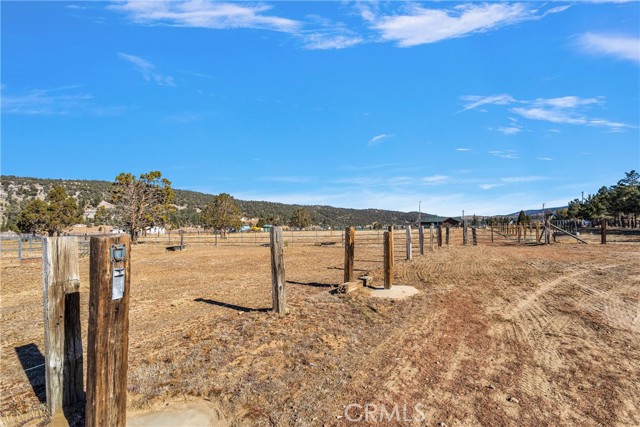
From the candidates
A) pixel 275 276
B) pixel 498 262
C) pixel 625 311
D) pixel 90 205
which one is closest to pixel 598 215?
pixel 498 262

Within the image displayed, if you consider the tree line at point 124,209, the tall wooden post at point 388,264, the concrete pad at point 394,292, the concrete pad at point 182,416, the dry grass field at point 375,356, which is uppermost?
the tree line at point 124,209

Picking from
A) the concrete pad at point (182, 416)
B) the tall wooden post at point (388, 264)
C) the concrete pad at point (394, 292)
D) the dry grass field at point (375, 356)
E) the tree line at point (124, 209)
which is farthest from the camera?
the tree line at point (124, 209)

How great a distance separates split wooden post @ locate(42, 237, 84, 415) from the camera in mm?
3580

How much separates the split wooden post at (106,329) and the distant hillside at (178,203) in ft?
155

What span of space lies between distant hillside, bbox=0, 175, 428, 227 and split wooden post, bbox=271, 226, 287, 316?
144 ft

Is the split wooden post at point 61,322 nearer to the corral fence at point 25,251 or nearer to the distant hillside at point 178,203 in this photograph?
the corral fence at point 25,251

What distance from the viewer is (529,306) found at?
8078mm

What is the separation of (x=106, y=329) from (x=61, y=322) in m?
0.98

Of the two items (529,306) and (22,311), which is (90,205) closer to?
(22,311)

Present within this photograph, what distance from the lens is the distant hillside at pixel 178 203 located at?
3169 inches

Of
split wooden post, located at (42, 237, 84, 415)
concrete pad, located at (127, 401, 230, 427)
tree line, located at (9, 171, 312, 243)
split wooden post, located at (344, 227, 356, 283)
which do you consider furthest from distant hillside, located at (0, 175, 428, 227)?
concrete pad, located at (127, 401, 230, 427)

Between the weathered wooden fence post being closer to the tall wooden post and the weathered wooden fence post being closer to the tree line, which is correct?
the tall wooden post

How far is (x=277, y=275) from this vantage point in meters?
7.33

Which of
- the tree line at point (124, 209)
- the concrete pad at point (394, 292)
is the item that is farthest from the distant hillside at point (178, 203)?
the concrete pad at point (394, 292)
